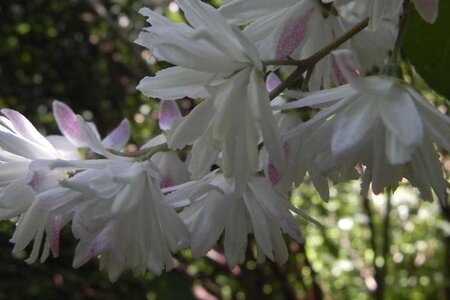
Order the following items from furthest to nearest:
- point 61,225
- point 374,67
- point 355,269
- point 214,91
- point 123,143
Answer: point 355,269, point 374,67, point 123,143, point 61,225, point 214,91

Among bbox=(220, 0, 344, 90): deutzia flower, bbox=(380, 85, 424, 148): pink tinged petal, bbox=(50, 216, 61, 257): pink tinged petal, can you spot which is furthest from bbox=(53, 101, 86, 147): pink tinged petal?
bbox=(380, 85, 424, 148): pink tinged petal

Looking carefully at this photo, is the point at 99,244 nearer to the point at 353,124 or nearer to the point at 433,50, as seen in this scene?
the point at 353,124

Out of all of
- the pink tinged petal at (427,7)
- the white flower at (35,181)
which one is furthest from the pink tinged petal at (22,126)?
the pink tinged petal at (427,7)

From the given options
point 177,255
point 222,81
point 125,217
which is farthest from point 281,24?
point 177,255

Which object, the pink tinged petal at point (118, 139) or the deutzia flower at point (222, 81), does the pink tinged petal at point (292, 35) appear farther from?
the pink tinged petal at point (118, 139)

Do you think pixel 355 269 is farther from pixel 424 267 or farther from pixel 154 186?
pixel 154 186

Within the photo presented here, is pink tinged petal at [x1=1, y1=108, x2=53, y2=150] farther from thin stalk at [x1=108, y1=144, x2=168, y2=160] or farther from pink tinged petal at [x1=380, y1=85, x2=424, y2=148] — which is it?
pink tinged petal at [x1=380, y1=85, x2=424, y2=148]

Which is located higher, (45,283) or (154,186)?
(154,186)

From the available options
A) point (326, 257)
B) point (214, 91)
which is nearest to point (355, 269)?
point (326, 257)
